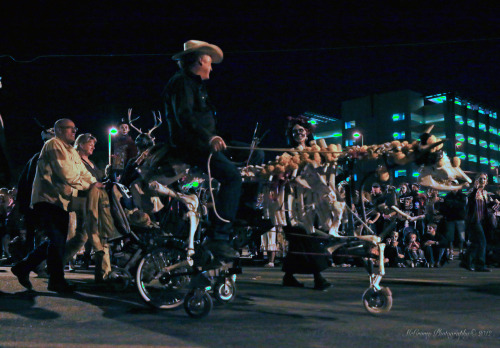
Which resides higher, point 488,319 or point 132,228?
point 132,228

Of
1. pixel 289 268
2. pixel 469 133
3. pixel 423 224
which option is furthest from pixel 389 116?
pixel 289 268

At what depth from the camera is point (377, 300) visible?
5918 millimetres

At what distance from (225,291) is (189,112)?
204cm

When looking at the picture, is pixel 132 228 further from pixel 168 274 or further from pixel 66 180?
pixel 168 274

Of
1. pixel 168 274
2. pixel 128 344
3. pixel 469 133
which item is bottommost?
pixel 128 344

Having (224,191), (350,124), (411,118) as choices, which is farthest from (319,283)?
(350,124)

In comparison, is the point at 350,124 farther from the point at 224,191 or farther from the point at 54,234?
the point at 224,191

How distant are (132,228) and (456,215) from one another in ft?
30.4

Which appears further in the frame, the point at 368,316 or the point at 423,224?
the point at 423,224

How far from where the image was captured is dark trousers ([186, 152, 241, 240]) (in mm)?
5762

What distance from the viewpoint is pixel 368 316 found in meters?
5.70

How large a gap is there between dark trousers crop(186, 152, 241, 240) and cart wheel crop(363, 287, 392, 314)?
1.43 meters

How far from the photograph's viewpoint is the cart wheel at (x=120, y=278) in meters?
8.28

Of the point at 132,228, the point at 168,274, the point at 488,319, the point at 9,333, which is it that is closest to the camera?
the point at 9,333
